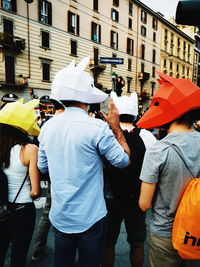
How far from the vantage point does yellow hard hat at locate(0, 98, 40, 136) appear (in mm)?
1684

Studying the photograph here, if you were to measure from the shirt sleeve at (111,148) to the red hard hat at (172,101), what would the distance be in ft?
Result: 0.91

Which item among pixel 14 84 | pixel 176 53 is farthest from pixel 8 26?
pixel 176 53

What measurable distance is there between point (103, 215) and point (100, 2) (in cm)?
2634

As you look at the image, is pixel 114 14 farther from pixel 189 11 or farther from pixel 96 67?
pixel 189 11

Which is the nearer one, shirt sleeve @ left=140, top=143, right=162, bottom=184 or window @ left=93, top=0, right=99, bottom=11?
shirt sleeve @ left=140, top=143, right=162, bottom=184

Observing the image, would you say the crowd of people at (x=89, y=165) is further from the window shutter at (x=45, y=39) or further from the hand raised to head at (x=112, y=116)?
the window shutter at (x=45, y=39)

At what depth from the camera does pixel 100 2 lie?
22.9 m

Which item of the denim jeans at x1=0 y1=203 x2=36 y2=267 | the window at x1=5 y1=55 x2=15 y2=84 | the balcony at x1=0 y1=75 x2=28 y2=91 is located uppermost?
the window at x1=5 y1=55 x2=15 y2=84

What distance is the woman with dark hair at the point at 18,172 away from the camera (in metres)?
1.68

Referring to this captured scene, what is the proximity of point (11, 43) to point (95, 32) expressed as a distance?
10056 mm

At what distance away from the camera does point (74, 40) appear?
68.9 ft

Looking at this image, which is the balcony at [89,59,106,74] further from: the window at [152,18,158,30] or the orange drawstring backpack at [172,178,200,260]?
the orange drawstring backpack at [172,178,200,260]

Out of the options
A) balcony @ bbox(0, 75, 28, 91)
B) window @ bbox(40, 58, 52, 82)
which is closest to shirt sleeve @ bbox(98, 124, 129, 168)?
balcony @ bbox(0, 75, 28, 91)

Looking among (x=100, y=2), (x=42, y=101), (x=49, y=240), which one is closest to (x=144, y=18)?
(x=100, y=2)
